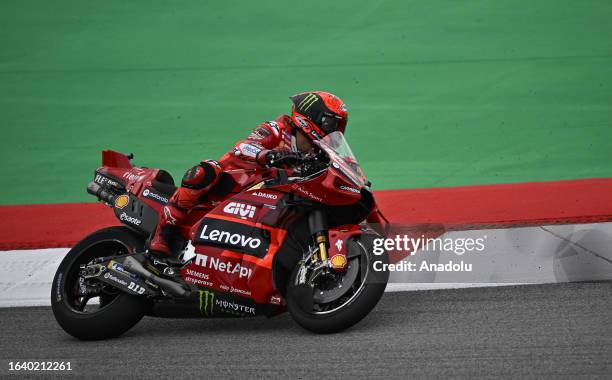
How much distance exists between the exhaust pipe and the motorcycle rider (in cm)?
12

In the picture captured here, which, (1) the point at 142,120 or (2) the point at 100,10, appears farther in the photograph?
(2) the point at 100,10

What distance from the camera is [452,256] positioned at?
7.25m

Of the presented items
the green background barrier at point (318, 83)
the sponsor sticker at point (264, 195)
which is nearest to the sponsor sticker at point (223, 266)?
the sponsor sticker at point (264, 195)

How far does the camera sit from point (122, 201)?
22.0 feet

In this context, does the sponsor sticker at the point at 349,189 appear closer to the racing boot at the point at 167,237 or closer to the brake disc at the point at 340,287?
the brake disc at the point at 340,287

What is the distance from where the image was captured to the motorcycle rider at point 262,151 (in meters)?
6.07

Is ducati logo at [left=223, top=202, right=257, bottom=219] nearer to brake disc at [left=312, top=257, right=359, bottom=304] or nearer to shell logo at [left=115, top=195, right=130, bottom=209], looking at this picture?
brake disc at [left=312, top=257, right=359, bottom=304]

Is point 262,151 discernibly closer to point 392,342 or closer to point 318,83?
point 392,342

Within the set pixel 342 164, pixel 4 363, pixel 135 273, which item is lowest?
pixel 4 363

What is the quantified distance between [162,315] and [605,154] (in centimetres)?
551

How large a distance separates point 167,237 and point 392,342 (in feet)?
5.35

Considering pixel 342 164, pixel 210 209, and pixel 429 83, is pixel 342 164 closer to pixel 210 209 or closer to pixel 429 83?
pixel 210 209

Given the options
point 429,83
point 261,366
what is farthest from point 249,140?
point 429,83

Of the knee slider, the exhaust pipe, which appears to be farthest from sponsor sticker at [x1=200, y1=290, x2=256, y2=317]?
the knee slider
